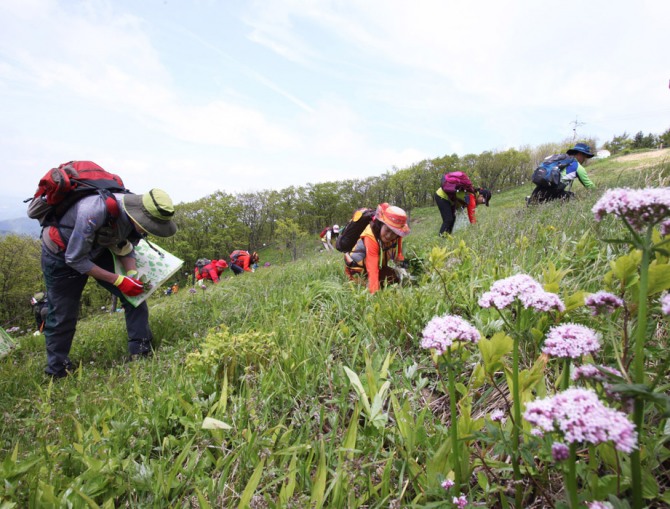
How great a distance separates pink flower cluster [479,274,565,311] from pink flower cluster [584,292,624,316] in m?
0.12

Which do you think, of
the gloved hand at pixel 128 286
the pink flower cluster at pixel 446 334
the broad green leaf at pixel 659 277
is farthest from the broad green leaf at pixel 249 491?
the gloved hand at pixel 128 286

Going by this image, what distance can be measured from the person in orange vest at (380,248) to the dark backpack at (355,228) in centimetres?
48

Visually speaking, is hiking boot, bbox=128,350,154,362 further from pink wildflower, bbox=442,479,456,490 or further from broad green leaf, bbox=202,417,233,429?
pink wildflower, bbox=442,479,456,490

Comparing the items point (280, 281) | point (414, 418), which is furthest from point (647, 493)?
point (280, 281)

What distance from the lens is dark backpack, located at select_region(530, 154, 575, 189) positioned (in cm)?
714

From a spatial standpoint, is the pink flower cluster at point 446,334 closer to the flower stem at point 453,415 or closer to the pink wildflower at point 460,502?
the flower stem at point 453,415

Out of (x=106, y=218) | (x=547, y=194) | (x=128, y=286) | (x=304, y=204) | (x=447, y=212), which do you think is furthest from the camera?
(x=304, y=204)

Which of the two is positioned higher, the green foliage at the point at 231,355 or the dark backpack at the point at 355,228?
the dark backpack at the point at 355,228

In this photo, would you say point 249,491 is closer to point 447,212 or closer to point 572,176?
point 447,212

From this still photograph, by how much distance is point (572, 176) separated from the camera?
22.8 feet

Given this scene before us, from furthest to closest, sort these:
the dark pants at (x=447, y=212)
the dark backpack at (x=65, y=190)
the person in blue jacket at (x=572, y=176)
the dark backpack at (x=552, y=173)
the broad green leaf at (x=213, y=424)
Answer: the dark pants at (x=447, y=212) → the dark backpack at (x=552, y=173) → the person in blue jacket at (x=572, y=176) → the dark backpack at (x=65, y=190) → the broad green leaf at (x=213, y=424)

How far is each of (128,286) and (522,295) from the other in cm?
393

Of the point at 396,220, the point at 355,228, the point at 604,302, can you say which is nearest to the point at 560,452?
the point at 604,302

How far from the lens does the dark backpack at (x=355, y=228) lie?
5.31 meters
